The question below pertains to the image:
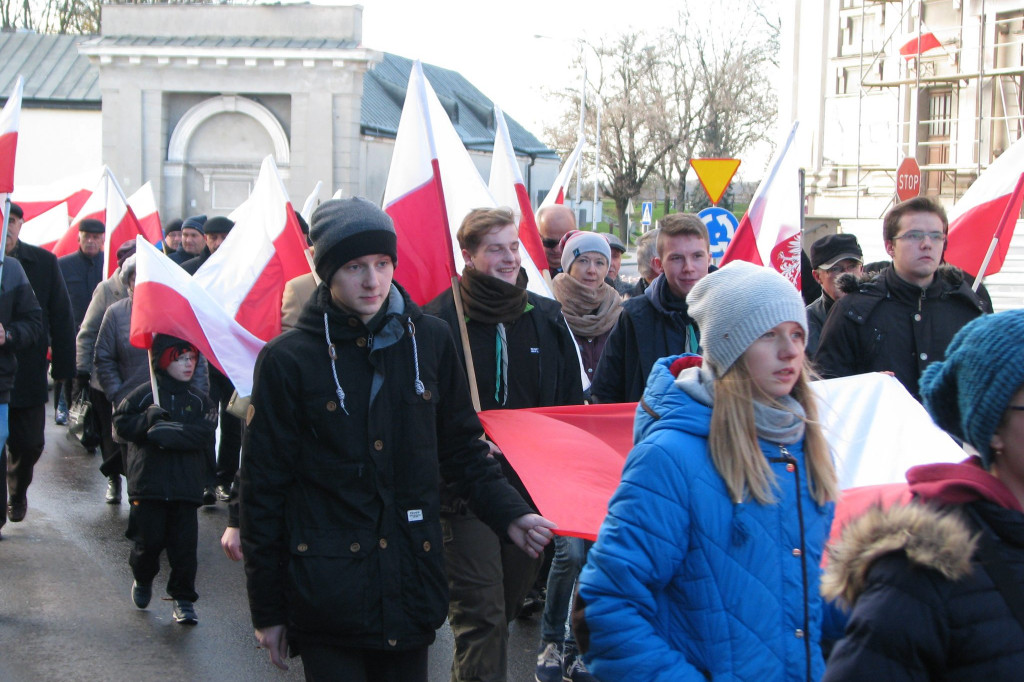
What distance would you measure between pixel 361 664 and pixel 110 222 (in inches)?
329

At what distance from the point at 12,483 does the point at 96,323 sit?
1.63 m

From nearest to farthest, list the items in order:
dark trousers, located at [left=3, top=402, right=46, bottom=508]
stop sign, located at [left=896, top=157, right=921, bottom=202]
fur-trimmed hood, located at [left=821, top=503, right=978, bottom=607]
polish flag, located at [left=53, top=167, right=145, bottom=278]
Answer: fur-trimmed hood, located at [left=821, top=503, right=978, bottom=607], dark trousers, located at [left=3, top=402, right=46, bottom=508], polish flag, located at [left=53, top=167, right=145, bottom=278], stop sign, located at [left=896, top=157, right=921, bottom=202]

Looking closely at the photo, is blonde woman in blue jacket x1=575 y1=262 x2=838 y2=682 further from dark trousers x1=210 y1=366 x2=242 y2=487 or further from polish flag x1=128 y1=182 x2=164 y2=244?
polish flag x1=128 y1=182 x2=164 y2=244

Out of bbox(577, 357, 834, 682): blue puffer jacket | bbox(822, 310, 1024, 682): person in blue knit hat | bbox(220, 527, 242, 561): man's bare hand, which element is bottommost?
bbox(220, 527, 242, 561): man's bare hand

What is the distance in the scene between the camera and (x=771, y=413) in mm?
2637

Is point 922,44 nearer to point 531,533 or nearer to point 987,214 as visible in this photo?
point 987,214

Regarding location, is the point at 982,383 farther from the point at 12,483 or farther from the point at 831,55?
the point at 831,55

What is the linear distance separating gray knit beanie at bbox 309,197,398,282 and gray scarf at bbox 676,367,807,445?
3.62ft

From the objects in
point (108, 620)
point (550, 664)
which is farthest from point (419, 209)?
point (108, 620)

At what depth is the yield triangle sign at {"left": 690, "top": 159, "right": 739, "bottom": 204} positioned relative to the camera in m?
12.1

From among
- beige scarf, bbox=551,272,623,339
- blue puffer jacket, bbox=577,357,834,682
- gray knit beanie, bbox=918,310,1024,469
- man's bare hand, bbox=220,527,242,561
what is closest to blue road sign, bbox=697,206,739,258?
beige scarf, bbox=551,272,623,339

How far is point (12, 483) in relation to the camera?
25.2 ft

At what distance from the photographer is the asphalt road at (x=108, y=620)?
213 inches

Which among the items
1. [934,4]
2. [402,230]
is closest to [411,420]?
[402,230]
